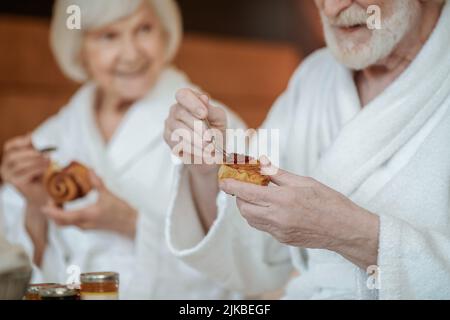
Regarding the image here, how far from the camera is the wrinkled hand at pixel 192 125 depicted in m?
1.09

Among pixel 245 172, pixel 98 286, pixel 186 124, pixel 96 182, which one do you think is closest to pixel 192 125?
pixel 186 124

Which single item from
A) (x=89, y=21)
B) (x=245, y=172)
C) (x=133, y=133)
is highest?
(x=89, y=21)

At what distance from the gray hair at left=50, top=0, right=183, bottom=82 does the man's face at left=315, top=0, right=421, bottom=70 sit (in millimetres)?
514

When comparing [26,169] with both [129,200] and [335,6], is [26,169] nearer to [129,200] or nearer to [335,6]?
[129,200]

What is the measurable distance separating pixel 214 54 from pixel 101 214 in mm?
925

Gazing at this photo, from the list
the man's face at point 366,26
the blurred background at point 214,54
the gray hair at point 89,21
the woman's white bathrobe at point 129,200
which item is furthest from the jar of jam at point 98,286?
the blurred background at point 214,54

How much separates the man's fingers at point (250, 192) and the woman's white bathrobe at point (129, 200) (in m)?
0.55

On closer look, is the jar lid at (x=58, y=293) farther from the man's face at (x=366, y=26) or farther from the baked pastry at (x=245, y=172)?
the man's face at (x=366, y=26)

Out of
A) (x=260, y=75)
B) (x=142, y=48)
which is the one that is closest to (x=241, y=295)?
(x=142, y=48)

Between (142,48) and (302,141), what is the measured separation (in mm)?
463

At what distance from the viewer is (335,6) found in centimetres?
115

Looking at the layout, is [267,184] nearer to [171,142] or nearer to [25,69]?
[171,142]

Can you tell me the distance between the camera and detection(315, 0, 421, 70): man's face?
114cm

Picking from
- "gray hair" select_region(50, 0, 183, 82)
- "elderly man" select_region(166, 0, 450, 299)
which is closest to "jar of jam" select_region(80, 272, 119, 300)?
"elderly man" select_region(166, 0, 450, 299)
